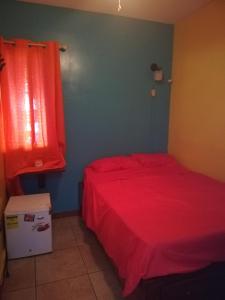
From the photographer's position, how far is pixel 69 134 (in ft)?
9.78

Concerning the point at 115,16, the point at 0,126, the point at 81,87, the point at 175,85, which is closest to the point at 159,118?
the point at 175,85

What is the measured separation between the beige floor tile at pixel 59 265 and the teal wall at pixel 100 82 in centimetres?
82

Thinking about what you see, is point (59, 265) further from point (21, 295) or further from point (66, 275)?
point (21, 295)

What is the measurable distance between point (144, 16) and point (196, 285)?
9.52ft

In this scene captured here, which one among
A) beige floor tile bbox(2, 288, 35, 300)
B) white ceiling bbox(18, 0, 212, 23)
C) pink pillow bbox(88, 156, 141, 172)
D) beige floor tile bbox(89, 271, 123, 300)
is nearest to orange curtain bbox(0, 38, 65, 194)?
pink pillow bbox(88, 156, 141, 172)

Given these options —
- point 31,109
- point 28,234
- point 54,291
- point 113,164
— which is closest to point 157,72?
point 113,164

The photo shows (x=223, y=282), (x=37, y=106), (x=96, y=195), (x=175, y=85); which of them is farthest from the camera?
(x=175, y=85)

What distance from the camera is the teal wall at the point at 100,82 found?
2.76 metres

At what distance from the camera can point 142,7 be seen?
2.69m

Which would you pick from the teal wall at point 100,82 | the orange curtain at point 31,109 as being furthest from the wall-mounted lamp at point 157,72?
the orange curtain at point 31,109

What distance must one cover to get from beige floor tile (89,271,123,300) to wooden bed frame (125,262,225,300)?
24 cm

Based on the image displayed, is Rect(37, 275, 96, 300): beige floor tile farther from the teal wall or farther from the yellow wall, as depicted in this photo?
the yellow wall

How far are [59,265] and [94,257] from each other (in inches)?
13.2

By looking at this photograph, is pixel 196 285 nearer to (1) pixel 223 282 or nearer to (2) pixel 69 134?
(1) pixel 223 282
